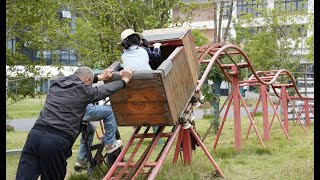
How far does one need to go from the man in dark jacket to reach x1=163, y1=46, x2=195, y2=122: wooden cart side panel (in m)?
0.91

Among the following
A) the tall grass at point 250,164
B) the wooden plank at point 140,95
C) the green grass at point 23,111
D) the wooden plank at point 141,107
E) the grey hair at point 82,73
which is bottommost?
the green grass at point 23,111

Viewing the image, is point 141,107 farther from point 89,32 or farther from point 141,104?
point 89,32

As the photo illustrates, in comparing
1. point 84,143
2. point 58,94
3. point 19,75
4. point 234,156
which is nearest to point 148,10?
point 19,75

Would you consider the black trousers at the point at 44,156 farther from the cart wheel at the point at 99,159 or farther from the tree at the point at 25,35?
the tree at the point at 25,35

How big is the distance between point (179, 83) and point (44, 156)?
2.31 meters

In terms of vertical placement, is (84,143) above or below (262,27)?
below

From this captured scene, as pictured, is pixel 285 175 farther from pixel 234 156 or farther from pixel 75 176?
pixel 75 176

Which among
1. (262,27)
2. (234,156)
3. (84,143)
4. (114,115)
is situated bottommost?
(234,156)

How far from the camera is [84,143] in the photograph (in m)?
7.70

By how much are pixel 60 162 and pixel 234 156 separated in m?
5.23

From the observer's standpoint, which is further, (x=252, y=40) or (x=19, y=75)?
(x=252, y=40)

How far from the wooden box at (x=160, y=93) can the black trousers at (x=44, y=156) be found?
120cm

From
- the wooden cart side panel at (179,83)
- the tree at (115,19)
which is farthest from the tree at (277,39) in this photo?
the wooden cart side panel at (179,83)

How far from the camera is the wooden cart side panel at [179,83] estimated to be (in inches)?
259
